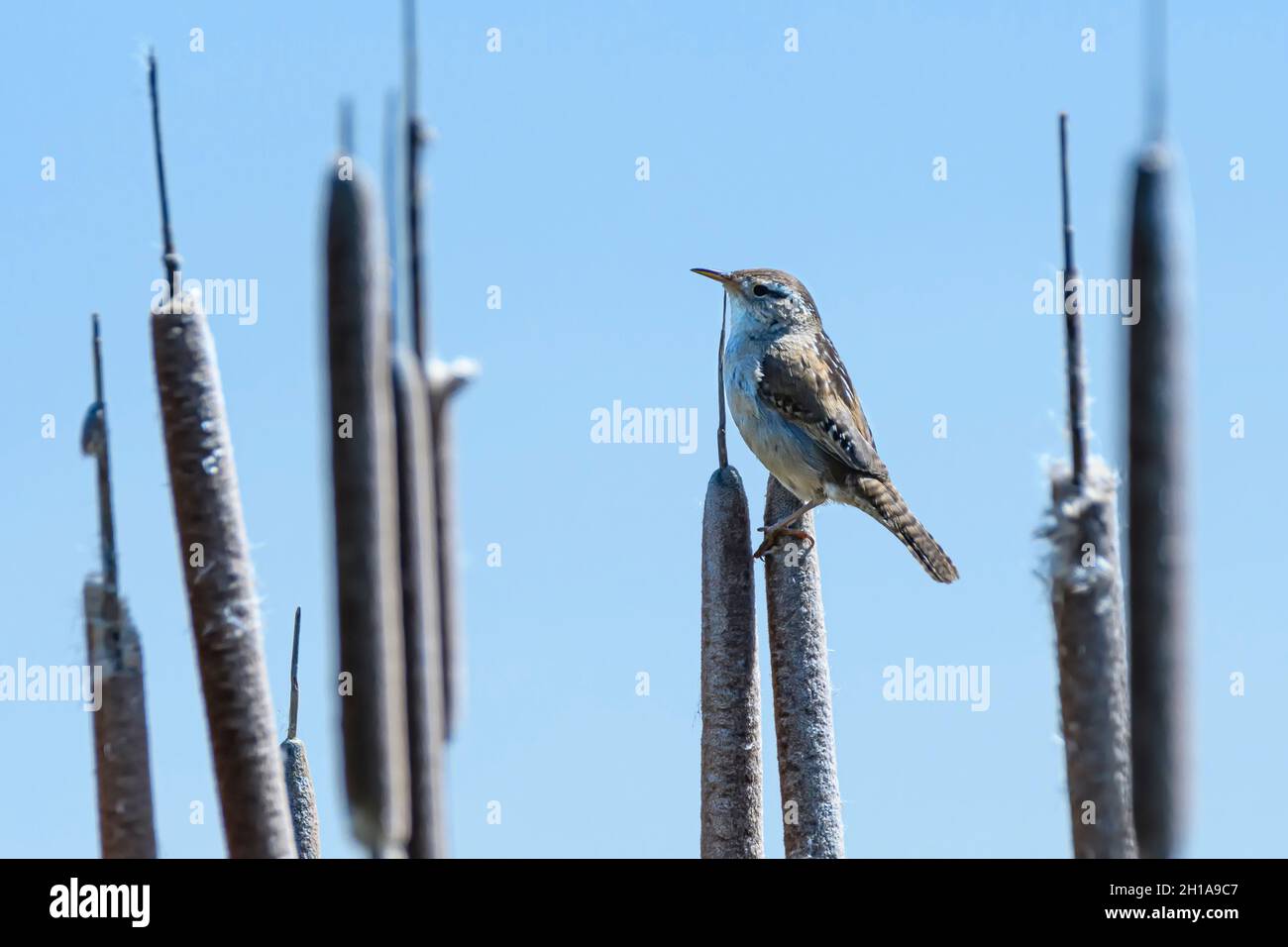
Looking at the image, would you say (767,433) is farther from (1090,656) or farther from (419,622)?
(419,622)

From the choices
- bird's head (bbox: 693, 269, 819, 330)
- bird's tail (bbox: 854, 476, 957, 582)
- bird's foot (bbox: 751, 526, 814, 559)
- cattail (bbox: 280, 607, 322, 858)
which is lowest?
cattail (bbox: 280, 607, 322, 858)

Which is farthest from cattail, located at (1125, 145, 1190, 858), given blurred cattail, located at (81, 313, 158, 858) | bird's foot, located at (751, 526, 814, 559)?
bird's foot, located at (751, 526, 814, 559)

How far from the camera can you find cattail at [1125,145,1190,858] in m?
2.65

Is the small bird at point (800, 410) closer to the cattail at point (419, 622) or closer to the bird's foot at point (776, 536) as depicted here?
the bird's foot at point (776, 536)

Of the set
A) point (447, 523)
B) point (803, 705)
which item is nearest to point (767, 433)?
point (803, 705)

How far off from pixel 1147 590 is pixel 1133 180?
634mm

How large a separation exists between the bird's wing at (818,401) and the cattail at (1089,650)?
238 inches

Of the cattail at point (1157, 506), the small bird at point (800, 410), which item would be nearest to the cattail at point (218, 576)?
the cattail at point (1157, 506)

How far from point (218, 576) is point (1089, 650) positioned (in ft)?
5.96

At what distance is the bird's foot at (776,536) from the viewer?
653 cm

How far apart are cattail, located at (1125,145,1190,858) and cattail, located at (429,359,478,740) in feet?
3.43

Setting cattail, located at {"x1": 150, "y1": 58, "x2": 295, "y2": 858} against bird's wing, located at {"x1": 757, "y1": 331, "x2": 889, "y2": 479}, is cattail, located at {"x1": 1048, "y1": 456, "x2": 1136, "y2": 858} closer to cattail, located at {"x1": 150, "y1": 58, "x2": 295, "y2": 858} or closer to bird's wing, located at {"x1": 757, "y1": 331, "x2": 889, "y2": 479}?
cattail, located at {"x1": 150, "y1": 58, "x2": 295, "y2": 858}
